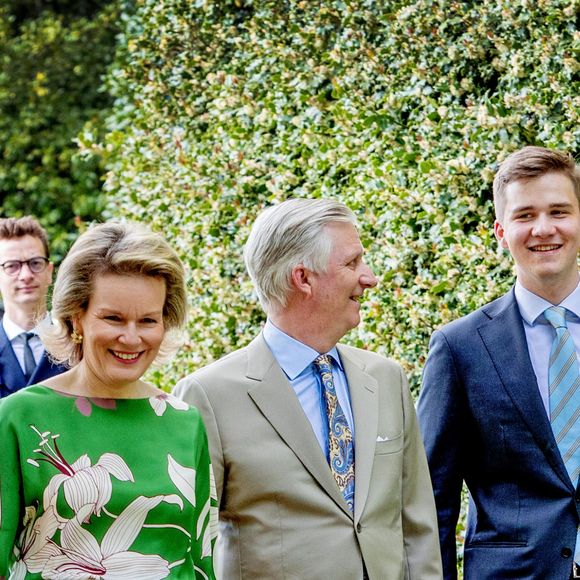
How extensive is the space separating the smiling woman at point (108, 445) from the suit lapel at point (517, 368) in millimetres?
1089

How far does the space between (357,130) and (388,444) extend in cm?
272

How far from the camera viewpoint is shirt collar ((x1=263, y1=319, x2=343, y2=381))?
3.50 m

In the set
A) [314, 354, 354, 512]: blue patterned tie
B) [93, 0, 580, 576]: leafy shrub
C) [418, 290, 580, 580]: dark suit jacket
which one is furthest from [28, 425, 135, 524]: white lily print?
[93, 0, 580, 576]: leafy shrub

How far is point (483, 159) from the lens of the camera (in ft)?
16.0

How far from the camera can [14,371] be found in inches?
228

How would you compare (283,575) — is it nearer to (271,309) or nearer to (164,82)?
(271,309)

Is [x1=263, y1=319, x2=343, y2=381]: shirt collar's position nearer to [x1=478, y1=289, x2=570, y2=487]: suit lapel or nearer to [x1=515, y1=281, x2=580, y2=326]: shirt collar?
[x1=478, y1=289, x2=570, y2=487]: suit lapel

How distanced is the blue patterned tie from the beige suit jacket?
39mm

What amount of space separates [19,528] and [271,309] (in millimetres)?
1120

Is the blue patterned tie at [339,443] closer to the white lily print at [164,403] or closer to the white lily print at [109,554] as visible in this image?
the white lily print at [164,403]

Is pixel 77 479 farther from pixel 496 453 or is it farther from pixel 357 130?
pixel 357 130

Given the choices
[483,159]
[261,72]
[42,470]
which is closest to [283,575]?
[42,470]

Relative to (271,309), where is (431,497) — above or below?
below

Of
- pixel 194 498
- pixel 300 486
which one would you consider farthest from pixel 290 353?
pixel 194 498
